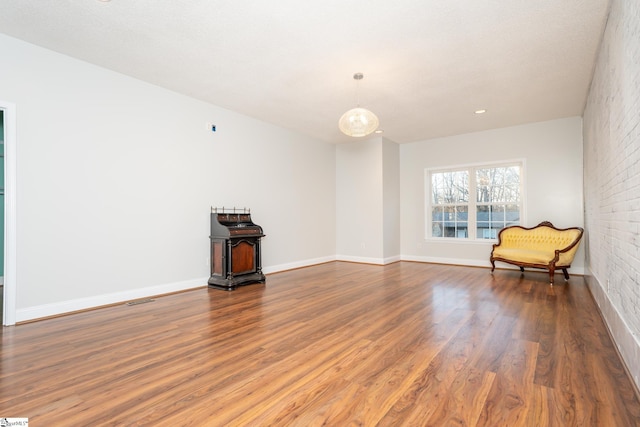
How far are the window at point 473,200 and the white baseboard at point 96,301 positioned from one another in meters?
5.30

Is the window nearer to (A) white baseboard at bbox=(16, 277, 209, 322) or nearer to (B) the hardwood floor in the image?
(B) the hardwood floor

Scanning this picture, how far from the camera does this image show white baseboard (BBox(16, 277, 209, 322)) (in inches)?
130

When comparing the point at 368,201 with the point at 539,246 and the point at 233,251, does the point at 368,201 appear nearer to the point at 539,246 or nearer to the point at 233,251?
the point at 539,246

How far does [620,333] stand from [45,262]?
5244 mm

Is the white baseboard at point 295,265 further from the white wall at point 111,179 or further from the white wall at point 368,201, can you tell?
the white wall at point 368,201

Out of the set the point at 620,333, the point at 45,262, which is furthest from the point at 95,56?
the point at 620,333

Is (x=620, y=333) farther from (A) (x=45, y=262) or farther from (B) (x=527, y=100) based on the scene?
(A) (x=45, y=262)

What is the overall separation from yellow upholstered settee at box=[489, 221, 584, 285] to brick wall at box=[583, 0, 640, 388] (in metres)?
1.70

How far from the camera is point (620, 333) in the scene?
2.44 m

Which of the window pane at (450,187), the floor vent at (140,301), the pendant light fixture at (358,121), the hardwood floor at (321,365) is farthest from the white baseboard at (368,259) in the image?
the floor vent at (140,301)

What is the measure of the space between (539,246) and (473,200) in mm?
1545

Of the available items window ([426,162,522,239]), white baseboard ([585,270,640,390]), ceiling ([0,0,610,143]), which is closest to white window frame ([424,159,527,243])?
window ([426,162,522,239])

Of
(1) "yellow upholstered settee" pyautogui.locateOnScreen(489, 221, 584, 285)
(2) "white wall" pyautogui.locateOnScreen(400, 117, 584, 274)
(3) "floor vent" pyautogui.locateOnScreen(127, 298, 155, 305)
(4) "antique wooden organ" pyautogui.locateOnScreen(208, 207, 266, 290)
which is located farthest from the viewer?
(2) "white wall" pyautogui.locateOnScreen(400, 117, 584, 274)

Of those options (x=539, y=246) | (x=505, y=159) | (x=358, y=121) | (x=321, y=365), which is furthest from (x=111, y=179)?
(x=539, y=246)
